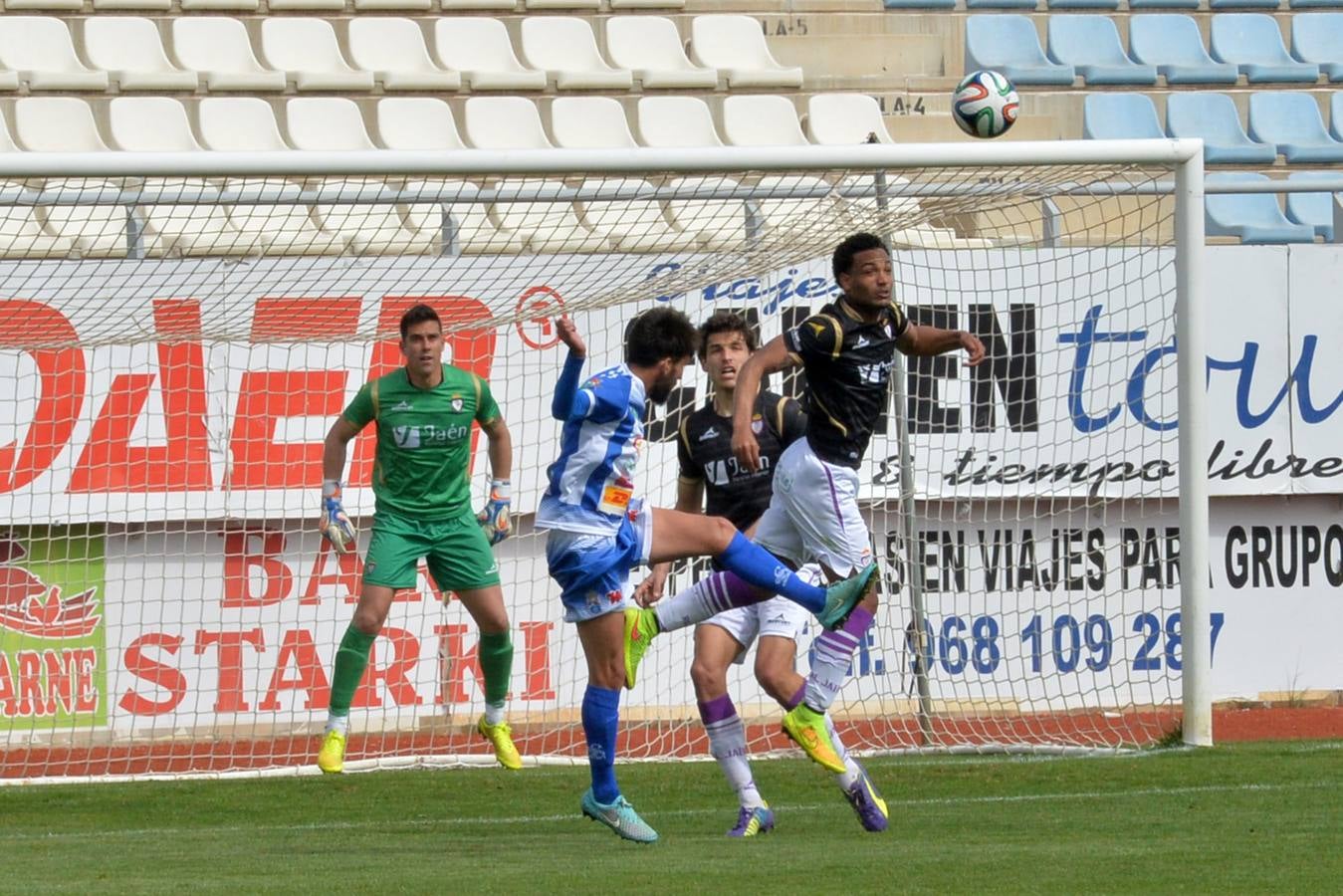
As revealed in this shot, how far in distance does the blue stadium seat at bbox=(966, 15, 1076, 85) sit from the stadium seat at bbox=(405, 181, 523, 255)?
6.96 m

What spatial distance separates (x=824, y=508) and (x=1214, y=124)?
10.6 metres

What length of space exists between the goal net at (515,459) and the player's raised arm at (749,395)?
9.20 feet

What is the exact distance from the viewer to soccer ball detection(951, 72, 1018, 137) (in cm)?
924

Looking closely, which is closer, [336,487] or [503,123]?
[336,487]

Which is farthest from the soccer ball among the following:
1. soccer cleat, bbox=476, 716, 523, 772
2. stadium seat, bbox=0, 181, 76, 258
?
stadium seat, bbox=0, 181, 76, 258

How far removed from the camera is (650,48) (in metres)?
15.5

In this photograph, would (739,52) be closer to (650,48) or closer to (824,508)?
(650,48)

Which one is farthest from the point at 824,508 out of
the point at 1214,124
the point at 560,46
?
the point at 1214,124

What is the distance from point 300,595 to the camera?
10.9 m

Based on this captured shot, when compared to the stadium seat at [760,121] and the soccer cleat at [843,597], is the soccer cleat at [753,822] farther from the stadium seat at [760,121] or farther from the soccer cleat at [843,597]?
the stadium seat at [760,121]

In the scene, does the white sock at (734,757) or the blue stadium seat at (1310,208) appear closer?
the white sock at (734,757)

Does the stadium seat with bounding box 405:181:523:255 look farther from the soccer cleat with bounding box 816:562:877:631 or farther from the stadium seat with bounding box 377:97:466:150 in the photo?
the soccer cleat with bounding box 816:562:877:631

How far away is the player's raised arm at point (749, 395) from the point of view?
6.91m

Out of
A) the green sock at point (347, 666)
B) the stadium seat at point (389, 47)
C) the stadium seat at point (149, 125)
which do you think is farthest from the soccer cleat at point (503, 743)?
the stadium seat at point (389, 47)
